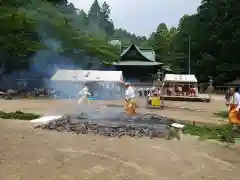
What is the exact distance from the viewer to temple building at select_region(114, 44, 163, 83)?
38562mm

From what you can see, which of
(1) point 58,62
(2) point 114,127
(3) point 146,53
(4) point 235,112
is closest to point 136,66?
(3) point 146,53

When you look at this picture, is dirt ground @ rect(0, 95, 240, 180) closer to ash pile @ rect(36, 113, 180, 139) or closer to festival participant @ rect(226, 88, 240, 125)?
ash pile @ rect(36, 113, 180, 139)

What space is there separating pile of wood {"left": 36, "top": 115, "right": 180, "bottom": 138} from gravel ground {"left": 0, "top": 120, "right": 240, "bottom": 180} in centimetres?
64

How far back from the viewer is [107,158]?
7988 mm

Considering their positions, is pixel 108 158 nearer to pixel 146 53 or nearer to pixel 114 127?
pixel 114 127

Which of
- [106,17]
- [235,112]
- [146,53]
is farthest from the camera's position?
[106,17]

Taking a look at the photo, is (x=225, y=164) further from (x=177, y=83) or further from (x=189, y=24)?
(x=189, y=24)

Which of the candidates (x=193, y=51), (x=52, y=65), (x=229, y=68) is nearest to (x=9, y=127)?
(x=52, y=65)

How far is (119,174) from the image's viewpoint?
6.72 m

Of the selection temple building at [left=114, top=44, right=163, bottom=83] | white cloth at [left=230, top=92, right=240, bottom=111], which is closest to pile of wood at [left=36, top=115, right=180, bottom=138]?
white cloth at [left=230, top=92, right=240, bottom=111]

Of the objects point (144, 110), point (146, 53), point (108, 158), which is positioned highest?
point (146, 53)

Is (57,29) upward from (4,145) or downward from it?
upward

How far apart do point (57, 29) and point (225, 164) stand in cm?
2026

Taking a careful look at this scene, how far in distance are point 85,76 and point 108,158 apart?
21.5 m
